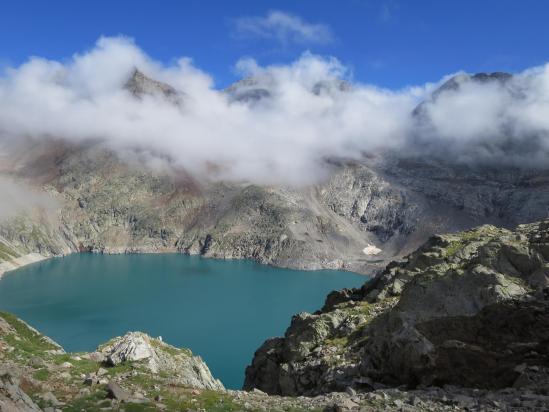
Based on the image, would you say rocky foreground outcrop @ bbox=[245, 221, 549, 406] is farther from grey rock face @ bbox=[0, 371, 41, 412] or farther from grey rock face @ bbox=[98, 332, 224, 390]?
grey rock face @ bbox=[0, 371, 41, 412]

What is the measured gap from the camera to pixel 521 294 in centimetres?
2848

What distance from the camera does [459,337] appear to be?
2922 centimetres

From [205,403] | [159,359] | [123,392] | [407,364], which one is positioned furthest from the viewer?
[159,359]

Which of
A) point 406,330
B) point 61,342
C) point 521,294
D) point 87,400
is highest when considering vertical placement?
point 521,294

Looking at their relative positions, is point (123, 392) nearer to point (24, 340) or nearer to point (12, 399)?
point (12, 399)

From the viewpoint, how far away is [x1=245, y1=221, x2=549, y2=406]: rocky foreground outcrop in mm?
26844

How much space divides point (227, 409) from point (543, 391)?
1518cm

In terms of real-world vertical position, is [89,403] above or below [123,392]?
below

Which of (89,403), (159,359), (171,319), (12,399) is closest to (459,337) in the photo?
(89,403)

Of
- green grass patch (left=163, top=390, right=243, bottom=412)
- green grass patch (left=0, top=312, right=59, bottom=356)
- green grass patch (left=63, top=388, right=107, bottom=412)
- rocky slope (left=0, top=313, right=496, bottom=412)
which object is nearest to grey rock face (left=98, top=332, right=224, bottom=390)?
rocky slope (left=0, top=313, right=496, bottom=412)

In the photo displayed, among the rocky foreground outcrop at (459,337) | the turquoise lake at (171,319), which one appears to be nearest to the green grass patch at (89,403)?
the rocky foreground outcrop at (459,337)

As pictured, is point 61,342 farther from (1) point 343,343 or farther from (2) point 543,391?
(2) point 543,391

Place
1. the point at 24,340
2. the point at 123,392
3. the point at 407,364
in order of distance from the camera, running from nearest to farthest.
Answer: the point at 123,392 < the point at 407,364 < the point at 24,340

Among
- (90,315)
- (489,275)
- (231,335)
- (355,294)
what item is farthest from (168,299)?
Result: (489,275)
